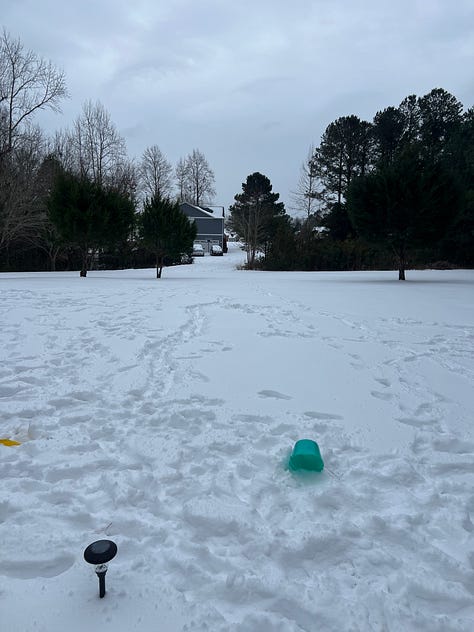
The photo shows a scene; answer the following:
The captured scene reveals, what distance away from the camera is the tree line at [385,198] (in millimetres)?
15453

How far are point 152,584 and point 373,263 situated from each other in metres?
26.1

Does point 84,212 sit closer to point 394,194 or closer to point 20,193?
point 20,193

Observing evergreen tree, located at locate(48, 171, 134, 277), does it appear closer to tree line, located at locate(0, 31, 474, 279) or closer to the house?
tree line, located at locate(0, 31, 474, 279)

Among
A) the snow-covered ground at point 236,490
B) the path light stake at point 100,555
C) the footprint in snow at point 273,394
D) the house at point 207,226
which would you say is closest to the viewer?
the path light stake at point 100,555

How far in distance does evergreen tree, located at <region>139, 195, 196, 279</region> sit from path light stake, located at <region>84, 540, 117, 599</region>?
1805 centimetres

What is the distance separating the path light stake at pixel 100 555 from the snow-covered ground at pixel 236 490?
148 mm

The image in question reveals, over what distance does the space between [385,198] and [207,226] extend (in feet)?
123

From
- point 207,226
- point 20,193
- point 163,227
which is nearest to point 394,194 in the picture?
point 163,227

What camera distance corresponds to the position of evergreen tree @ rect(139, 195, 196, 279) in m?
18.7

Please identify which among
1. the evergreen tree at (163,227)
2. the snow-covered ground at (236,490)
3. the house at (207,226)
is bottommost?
the snow-covered ground at (236,490)

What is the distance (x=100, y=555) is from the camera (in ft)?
4.53

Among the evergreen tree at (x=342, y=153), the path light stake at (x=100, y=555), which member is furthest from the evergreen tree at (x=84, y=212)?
the evergreen tree at (x=342, y=153)

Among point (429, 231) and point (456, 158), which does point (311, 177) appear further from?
point (429, 231)

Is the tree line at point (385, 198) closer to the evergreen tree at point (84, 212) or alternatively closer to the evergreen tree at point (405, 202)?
the evergreen tree at point (405, 202)
